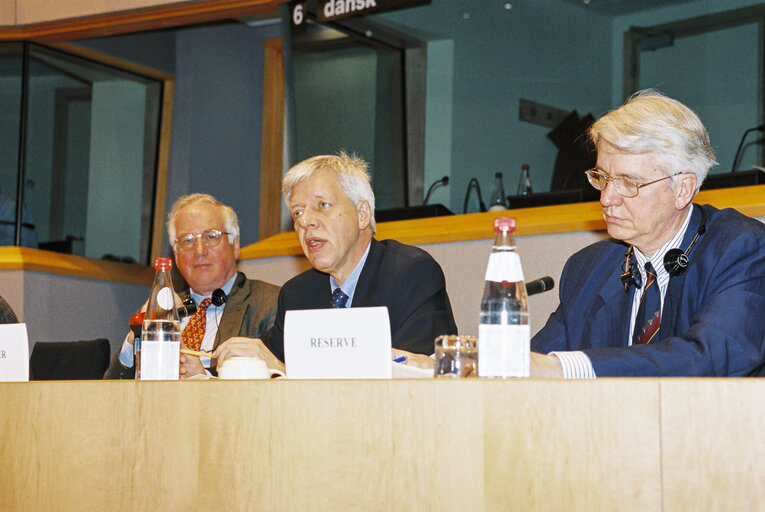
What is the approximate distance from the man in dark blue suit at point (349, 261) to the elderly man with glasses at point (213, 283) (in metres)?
0.33

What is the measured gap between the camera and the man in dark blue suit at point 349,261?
2232mm

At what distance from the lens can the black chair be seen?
2916mm

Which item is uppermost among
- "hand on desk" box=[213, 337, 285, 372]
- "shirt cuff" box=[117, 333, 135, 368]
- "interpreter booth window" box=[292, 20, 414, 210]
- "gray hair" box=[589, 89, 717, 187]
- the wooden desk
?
"interpreter booth window" box=[292, 20, 414, 210]

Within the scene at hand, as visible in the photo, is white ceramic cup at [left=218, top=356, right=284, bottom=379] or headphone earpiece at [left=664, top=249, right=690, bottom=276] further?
headphone earpiece at [left=664, top=249, right=690, bottom=276]

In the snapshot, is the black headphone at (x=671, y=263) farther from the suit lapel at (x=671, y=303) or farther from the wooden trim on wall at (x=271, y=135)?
the wooden trim on wall at (x=271, y=135)

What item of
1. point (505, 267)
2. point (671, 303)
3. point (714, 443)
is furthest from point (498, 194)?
point (714, 443)

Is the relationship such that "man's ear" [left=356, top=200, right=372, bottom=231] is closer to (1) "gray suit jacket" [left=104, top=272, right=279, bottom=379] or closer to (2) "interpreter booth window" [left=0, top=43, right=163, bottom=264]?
(1) "gray suit jacket" [left=104, top=272, right=279, bottom=379]

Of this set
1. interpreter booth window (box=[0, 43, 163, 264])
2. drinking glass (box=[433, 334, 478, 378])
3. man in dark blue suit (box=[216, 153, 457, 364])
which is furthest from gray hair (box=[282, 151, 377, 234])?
interpreter booth window (box=[0, 43, 163, 264])

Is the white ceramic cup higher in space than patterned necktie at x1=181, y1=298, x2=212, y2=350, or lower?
lower

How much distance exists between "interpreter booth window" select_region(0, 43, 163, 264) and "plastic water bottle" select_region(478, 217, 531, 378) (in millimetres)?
3793

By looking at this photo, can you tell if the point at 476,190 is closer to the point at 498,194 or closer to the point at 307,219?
the point at 498,194

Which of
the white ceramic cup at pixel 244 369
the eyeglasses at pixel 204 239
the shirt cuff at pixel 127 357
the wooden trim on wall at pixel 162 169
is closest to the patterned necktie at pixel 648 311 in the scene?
the white ceramic cup at pixel 244 369

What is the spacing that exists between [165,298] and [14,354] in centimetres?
29

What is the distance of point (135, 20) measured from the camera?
436 centimetres
